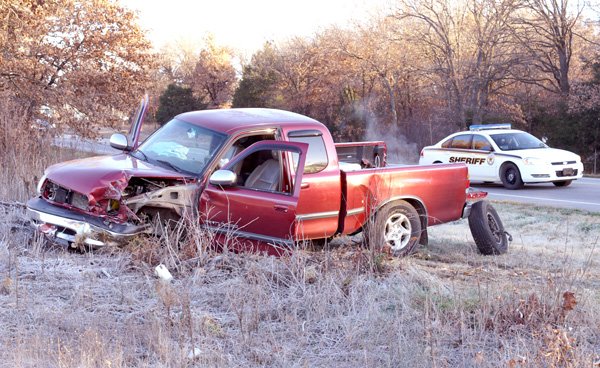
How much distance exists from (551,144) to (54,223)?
87.5 feet

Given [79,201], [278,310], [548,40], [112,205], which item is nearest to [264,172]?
[112,205]

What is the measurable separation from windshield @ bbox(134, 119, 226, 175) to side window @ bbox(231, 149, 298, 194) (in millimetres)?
369

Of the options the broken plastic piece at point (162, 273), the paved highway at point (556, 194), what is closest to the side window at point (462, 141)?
the paved highway at point (556, 194)

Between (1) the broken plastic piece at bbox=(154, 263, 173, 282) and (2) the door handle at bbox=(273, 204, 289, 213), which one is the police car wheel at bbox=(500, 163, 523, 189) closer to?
(2) the door handle at bbox=(273, 204, 289, 213)

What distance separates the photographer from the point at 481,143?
66.0 feet

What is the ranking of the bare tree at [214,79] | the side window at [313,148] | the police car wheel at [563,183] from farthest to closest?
the bare tree at [214,79]
the police car wheel at [563,183]
the side window at [313,148]

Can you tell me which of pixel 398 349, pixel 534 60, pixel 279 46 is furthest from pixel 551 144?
pixel 398 349

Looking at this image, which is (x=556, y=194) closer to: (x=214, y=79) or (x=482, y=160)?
(x=482, y=160)

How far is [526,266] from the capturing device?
7832mm

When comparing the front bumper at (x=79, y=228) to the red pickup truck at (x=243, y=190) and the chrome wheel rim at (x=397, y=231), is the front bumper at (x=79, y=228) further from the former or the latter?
the chrome wheel rim at (x=397, y=231)

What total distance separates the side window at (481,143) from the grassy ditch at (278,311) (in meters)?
12.7

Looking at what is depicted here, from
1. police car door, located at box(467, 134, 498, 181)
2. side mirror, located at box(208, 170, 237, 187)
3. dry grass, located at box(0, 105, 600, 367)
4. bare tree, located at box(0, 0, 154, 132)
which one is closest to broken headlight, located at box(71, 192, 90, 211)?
dry grass, located at box(0, 105, 600, 367)

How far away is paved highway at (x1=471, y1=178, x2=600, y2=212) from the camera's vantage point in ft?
52.8

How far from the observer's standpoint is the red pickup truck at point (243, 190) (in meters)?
7.39
